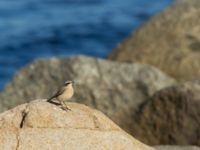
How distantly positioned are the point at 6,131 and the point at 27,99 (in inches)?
275

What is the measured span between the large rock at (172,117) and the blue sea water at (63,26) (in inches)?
494

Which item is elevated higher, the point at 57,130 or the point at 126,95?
the point at 126,95

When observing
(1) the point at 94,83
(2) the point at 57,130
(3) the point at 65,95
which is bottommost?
(2) the point at 57,130

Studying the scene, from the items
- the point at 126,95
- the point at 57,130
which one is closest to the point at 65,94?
the point at 57,130

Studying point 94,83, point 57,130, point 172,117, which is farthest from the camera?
point 94,83

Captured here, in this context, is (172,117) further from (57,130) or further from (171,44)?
(57,130)

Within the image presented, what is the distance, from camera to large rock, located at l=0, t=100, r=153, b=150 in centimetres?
1083

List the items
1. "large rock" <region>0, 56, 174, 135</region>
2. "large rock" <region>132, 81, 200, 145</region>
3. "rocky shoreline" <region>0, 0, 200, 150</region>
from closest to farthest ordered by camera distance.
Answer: "rocky shoreline" <region>0, 0, 200, 150</region> → "large rock" <region>132, 81, 200, 145</region> → "large rock" <region>0, 56, 174, 135</region>

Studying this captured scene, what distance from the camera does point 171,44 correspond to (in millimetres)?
20906

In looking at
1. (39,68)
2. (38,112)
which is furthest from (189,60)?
(38,112)

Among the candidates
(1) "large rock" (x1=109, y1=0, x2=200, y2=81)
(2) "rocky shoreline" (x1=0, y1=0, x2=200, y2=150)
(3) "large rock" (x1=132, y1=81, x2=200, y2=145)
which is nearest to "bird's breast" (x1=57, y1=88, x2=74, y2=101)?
(2) "rocky shoreline" (x1=0, y1=0, x2=200, y2=150)

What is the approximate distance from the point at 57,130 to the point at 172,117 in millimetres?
5343

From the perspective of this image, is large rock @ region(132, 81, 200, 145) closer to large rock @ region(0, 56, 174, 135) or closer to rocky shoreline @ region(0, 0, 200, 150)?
rocky shoreline @ region(0, 0, 200, 150)

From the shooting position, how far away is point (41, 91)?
59.3ft
